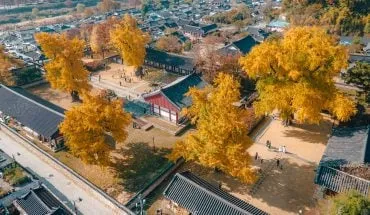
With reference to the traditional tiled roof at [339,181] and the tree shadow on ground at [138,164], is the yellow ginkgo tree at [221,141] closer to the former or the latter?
the tree shadow on ground at [138,164]

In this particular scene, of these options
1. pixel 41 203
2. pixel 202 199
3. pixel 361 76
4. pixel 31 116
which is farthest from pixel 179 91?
pixel 41 203

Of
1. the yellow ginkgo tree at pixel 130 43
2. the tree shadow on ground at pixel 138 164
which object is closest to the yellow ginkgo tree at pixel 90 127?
the tree shadow on ground at pixel 138 164

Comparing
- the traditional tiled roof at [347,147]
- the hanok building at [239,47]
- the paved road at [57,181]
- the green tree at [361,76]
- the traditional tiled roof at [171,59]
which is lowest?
the paved road at [57,181]

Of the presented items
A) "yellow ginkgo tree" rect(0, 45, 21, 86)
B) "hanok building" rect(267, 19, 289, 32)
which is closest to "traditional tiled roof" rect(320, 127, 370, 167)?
"yellow ginkgo tree" rect(0, 45, 21, 86)

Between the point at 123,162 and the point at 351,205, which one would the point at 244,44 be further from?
the point at 351,205

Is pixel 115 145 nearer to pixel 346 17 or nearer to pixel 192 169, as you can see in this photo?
pixel 192 169

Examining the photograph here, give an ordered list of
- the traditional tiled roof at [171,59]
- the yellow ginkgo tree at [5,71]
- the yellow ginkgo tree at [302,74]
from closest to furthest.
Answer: the yellow ginkgo tree at [302,74] < the yellow ginkgo tree at [5,71] < the traditional tiled roof at [171,59]
